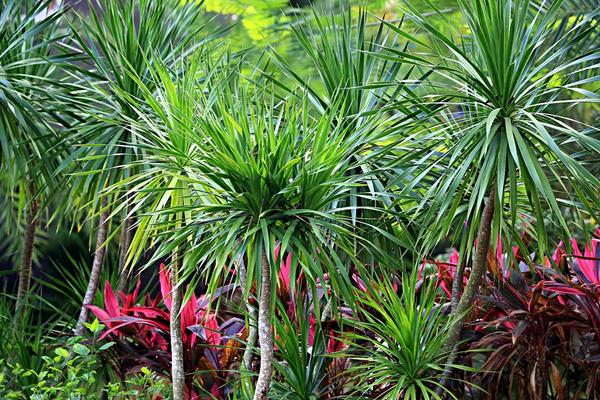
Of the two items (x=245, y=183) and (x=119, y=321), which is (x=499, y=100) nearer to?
(x=245, y=183)

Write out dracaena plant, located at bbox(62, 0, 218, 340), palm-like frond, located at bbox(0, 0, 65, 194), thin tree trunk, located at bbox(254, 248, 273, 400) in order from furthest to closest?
palm-like frond, located at bbox(0, 0, 65, 194) < dracaena plant, located at bbox(62, 0, 218, 340) < thin tree trunk, located at bbox(254, 248, 273, 400)

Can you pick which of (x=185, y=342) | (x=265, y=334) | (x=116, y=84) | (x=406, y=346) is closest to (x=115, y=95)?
(x=116, y=84)

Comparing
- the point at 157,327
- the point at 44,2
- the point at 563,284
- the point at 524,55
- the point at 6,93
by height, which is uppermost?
the point at 44,2

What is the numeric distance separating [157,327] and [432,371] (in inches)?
52.2

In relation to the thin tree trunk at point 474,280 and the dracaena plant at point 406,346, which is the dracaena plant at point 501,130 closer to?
the thin tree trunk at point 474,280

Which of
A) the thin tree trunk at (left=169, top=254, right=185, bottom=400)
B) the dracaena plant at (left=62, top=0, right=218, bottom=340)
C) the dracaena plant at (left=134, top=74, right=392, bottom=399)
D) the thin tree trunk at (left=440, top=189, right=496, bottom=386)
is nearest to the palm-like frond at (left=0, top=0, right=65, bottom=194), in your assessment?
the dracaena plant at (left=62, top=0, right=218, bottom=340)

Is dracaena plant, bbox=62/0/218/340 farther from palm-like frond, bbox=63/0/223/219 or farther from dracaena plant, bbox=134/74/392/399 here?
dracaena plant, bbox=134/74/392/399

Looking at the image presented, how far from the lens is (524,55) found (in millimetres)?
2617

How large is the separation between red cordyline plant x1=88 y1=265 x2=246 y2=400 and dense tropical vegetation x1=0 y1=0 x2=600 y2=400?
0.04 ft

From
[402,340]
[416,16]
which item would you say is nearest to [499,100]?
[416,16]

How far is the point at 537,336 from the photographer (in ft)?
10.0

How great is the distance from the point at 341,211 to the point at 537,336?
2.97 feet

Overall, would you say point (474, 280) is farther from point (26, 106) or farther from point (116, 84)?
point (26, 106)

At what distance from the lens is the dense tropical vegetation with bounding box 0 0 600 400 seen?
261cm
